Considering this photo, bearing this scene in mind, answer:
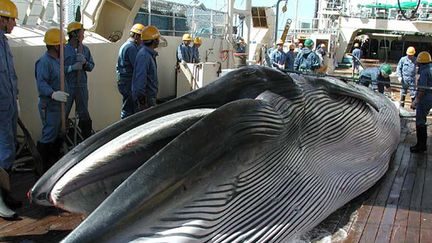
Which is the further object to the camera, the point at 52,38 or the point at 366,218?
the point at 52,38

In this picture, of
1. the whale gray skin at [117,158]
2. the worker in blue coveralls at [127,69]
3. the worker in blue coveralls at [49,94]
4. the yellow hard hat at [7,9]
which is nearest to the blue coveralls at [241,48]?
the worker in blue coveralls at [127,69]

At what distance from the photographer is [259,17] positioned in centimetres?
2753

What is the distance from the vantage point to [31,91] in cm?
709

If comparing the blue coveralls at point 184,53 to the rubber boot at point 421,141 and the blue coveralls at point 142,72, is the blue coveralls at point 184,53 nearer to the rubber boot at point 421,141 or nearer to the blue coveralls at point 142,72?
the blue coveralls at point 142,72

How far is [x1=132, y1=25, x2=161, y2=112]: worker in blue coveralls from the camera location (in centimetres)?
689

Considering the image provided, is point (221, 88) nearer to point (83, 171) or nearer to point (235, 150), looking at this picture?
point (235, 150)

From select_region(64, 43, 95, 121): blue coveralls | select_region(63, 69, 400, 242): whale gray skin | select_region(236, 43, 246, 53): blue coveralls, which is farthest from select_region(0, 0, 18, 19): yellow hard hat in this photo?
select_region(236, 43, 246, 53): blue coveralls

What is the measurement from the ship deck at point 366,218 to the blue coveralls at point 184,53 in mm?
6811

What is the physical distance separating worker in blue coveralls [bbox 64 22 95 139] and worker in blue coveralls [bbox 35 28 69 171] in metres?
0.53

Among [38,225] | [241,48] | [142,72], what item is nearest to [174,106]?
[38,225]

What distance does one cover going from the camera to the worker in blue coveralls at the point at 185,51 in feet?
40.5

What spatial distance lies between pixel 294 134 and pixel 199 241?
1.55 meters

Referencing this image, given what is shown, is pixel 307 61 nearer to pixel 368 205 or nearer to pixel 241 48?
pixel 241 48

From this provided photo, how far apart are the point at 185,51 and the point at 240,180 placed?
9.97 m
